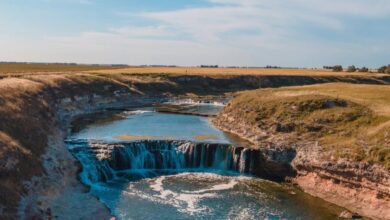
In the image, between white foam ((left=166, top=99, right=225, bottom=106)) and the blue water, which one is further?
white foam ((left=166, top=99, right=225, bottom=106))

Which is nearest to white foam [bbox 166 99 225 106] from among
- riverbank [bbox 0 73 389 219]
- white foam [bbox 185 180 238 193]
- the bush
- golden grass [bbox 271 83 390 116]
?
riverbank [bbox 0 73 389 219]

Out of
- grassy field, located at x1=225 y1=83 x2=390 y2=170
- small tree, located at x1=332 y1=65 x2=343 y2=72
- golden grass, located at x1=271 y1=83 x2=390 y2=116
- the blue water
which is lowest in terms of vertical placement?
the blue water

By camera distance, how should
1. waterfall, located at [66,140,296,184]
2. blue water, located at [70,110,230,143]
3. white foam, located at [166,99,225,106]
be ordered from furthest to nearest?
white foam, located at [166,99,225,106]
blue water, located at [70,110,230,143]
waterfall, located at [66,140,296,184]

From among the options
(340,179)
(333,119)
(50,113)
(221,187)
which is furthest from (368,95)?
(50,113)

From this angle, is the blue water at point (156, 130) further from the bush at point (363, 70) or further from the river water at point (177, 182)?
the bush at point (363, 70)

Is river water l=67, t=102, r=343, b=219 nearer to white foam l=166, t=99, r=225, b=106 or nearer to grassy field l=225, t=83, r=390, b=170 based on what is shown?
grassy field l=225, t=83, r=390, b=170

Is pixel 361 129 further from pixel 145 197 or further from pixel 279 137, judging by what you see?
pixel 145 197
